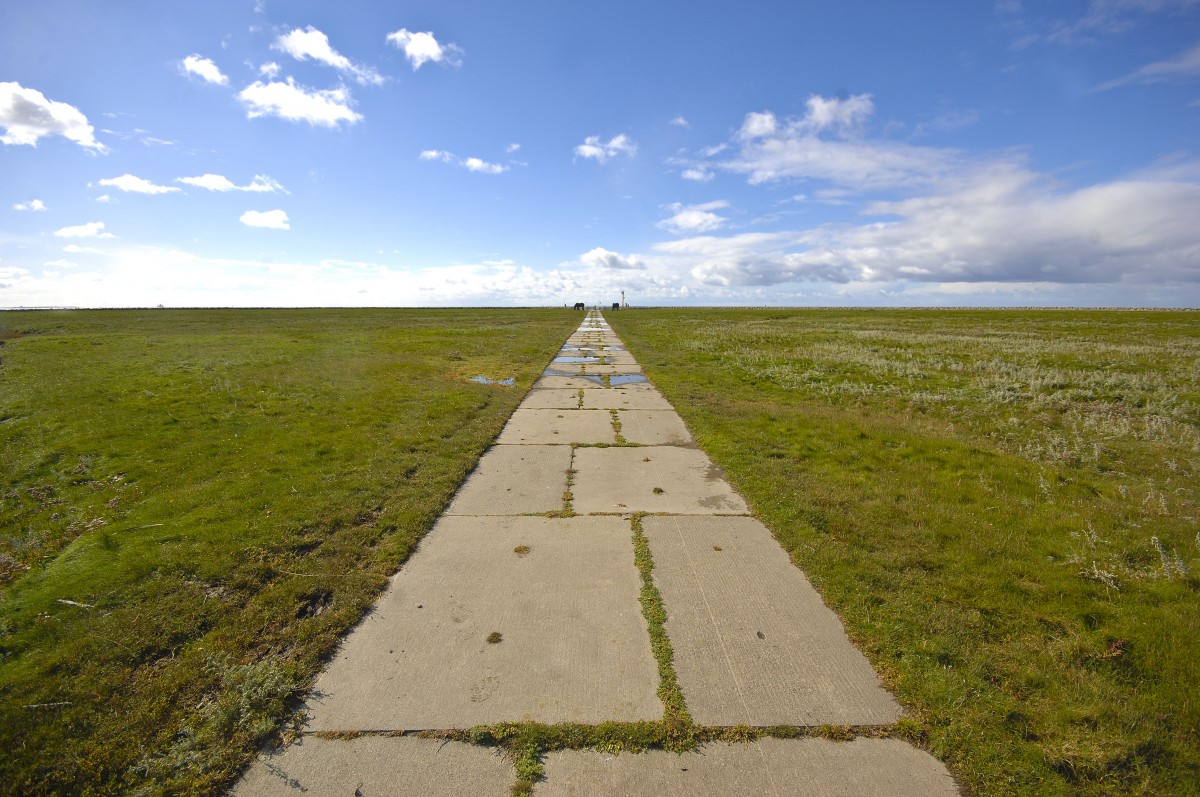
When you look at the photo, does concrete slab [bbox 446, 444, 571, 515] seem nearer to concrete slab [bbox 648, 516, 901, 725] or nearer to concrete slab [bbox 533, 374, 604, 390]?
concrete slab [bbox 648, 516, 901, 725]

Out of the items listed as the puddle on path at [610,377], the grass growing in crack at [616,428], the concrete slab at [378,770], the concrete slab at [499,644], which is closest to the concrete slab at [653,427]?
the grass growing in crack at [616,428]

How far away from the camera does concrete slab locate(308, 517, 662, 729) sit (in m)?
3.00

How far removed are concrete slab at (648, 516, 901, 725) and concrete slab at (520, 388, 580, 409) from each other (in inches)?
262

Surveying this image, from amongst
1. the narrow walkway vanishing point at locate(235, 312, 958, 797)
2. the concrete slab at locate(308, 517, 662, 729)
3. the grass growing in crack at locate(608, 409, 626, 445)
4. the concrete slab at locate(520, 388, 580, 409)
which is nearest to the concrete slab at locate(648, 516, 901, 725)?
the narrow walkway vanishing point at locate(235, 312, 958, 797)

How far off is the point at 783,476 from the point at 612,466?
253cm

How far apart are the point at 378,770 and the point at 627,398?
10.2 m

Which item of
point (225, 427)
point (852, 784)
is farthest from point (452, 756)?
point (225, 427)

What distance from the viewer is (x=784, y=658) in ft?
11.4

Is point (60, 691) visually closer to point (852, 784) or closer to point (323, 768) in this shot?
point (323, 768)

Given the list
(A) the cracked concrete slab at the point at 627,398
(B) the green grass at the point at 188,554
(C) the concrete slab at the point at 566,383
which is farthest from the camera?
(C) the concrete slab at the point at 566,383

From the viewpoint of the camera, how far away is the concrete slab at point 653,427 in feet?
28.8

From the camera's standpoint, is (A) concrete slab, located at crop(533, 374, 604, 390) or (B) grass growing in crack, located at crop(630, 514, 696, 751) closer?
(B) grass growing in crack, located at crop(630, 514, 696, 751)

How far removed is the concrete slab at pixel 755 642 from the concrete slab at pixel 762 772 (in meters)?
0.18

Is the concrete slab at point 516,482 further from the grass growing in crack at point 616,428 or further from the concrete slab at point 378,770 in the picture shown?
the concrete slab at point 378,770
